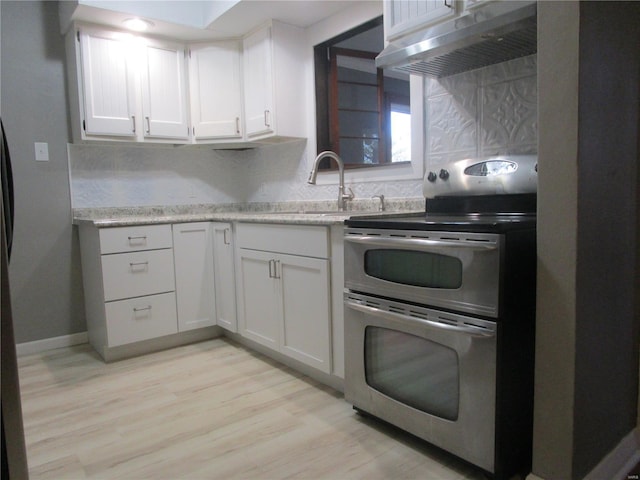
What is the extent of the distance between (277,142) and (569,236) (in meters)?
2.37

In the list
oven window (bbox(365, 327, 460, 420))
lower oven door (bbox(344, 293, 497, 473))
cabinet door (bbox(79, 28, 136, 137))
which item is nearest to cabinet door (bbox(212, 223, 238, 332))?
cabinet door (bbox(79, 28, 136, 137))

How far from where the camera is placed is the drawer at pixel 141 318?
262 cm

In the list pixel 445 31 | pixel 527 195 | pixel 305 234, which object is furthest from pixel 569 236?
pixel 305 234

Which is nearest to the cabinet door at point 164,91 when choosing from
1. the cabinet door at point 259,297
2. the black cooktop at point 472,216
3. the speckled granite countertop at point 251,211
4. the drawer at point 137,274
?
the speckled granite countertop at point 251,211

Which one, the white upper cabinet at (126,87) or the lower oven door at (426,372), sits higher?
the white upper cabinet at (126,87)

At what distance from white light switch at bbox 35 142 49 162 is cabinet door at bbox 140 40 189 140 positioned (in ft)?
2.07

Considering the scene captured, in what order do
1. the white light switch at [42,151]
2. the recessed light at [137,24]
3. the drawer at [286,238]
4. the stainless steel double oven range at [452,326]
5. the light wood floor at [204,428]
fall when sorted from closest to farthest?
the stainless steel double oven range at [452,326] < the light wood floor at [204,428] < the drawer at [286,238] < the recessed light at [137,24] < the white light switch at [42,151]

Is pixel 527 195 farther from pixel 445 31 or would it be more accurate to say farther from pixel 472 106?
pixel 445 31

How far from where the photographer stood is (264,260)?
2443mm

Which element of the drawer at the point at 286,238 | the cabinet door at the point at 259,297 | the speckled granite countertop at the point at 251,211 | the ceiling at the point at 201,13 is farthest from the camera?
the ceiling at the point at 201,13

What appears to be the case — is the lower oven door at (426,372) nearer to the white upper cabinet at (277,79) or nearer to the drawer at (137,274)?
the drawer at (137,274)

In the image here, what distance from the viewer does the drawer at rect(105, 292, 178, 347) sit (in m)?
2.62

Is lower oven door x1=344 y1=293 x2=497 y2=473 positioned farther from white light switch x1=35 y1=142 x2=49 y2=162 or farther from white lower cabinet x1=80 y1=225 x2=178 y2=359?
white light switch x1=35 y1=142 x2=49 y2=162

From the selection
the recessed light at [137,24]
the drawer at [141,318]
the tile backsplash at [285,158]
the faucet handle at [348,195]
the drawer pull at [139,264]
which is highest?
the recessed light at [137,24]
